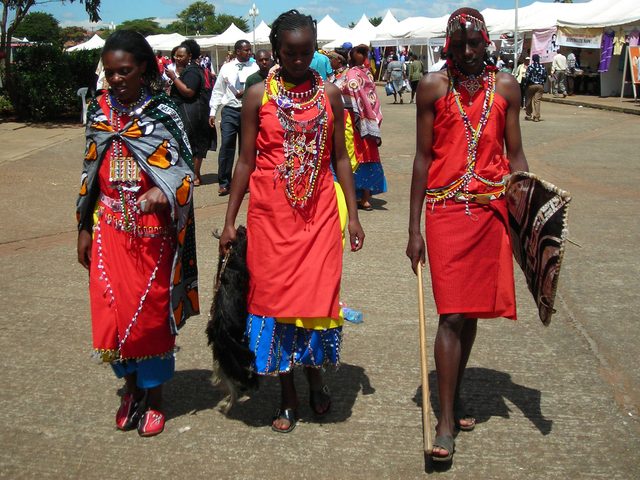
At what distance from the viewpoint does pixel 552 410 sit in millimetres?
3762

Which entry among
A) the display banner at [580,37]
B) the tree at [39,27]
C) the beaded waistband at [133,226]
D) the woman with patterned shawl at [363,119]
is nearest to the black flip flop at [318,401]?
the beaded waistband at [133,226]

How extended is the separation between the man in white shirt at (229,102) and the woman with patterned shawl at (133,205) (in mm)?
Result: 5723

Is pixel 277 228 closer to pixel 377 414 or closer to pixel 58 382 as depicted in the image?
pixel 377 414

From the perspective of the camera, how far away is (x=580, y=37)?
2572cm

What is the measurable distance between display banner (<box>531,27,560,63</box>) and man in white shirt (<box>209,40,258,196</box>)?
20.0 meters

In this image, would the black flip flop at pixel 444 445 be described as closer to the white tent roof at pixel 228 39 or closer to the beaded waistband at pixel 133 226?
the beaded waistband at pixel 133 226

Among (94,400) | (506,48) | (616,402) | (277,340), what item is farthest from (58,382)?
(506,48)

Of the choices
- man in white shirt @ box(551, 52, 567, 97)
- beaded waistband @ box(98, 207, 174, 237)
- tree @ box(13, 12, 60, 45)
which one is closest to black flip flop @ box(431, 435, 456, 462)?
beaded waistband @ box(98, 207, 174, 237)

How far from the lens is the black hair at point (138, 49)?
327 centimetres

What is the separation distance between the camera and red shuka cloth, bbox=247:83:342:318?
3387mm

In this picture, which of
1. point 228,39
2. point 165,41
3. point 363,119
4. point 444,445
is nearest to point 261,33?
point 228,39

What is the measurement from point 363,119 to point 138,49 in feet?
16.5

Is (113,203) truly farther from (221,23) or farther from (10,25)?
(221,23)

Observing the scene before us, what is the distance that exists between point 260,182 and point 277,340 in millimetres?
727
